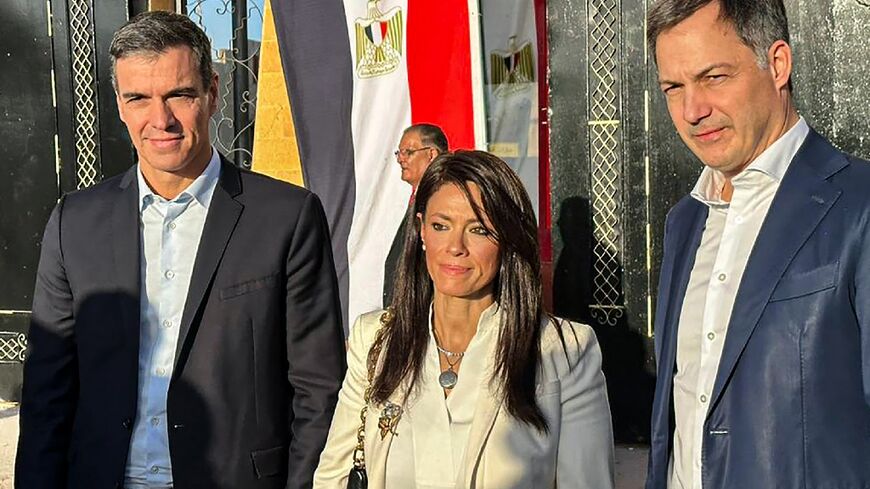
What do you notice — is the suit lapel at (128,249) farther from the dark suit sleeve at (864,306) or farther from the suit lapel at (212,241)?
the dark suit sleeve at (864,306)

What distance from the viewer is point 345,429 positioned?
2.61 metres

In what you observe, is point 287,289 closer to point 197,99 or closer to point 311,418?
point 311,418

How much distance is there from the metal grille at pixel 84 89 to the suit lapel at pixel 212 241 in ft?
15.4

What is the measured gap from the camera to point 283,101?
683 centimetres

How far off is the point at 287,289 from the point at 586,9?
3.96 m

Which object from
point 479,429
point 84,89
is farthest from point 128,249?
point 84,89

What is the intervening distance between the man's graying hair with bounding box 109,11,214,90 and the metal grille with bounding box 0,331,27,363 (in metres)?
5.22

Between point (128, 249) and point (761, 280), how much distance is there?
1622mm

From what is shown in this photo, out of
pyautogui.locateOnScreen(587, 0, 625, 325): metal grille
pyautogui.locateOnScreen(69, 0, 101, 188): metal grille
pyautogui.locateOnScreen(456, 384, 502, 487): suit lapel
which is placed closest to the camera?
pyautogui.locateOnScreen(456, 384, 502, 487): suit lapel

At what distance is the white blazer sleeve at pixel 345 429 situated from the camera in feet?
8.51

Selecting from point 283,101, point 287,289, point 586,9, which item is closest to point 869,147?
point 586,9

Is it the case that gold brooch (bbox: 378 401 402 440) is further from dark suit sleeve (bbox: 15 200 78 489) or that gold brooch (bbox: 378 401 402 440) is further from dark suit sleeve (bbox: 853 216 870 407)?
dark suit sleeve (bbox: 853 216 870 407)

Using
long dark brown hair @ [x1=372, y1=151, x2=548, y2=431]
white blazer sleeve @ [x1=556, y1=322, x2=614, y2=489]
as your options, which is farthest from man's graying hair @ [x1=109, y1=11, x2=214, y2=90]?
white blazer sleeve @ [x1=556, y1=322, x2=614, y2=489]

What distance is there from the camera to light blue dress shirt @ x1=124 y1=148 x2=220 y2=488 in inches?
104
